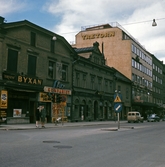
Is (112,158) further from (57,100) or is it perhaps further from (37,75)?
(37,75)

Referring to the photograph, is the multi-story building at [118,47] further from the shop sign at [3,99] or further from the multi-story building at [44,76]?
the shop sign at [3,99]

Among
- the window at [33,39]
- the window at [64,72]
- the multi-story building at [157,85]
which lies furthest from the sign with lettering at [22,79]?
the multi-story building at [157,85]

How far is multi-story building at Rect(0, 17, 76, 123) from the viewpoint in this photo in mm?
27641

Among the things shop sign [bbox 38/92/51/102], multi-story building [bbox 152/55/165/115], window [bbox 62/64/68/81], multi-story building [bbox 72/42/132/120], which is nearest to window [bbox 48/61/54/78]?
window [bbox 62/64/68/81]

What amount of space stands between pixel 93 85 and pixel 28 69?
16.3 m

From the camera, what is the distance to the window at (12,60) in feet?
92.1

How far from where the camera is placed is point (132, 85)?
6269 cm

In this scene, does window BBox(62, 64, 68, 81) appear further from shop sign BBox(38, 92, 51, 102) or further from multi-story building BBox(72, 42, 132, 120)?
shop sign BBox(38, 92, 51, 102)

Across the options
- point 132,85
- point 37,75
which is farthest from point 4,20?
point 132,85

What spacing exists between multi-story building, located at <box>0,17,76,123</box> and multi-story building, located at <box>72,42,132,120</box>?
3.06m

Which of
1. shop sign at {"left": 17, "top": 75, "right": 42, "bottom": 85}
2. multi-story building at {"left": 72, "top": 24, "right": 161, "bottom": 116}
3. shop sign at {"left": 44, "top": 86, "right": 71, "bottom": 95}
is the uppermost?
multi-story building at {"left": 72, "top": 24, "right": 161, "bottom": 116}

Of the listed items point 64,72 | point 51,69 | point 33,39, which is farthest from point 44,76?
point 64,72

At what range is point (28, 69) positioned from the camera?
30672mm

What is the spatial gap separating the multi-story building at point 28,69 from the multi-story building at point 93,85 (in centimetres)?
306
